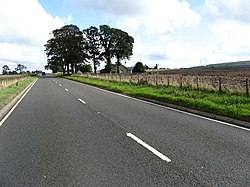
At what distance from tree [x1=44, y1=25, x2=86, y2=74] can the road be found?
87.1 metres

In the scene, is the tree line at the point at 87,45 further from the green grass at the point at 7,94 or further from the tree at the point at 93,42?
the green grass at the point at 7,94

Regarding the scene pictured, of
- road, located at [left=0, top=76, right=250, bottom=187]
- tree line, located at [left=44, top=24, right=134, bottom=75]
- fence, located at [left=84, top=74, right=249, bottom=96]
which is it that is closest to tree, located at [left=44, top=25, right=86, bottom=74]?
tree line, located at [left=44, top=24, right=134, bottom=75]

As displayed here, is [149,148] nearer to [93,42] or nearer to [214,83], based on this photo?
[214,83]

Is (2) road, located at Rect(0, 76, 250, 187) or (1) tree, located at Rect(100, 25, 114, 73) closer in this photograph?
(2) road, located at Rect(0, 76, 250, 187)

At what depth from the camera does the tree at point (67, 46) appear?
96.0m

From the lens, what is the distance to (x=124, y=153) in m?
6.60

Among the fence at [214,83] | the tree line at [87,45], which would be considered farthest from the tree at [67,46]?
the fence at [214,83]

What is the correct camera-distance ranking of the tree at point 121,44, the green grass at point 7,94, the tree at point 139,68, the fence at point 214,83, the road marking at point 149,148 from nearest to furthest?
the road marking at point 149,148 → the fence at point 214,83 → the green grass at point 7,94 → the tree at point 139,68 → the tree at point 121,44

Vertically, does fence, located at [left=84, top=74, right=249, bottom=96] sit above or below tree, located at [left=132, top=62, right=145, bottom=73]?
below

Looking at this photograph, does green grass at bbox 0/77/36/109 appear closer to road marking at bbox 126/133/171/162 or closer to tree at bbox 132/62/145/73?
road marking at bbox 126/133/171/162

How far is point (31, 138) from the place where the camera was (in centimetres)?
821

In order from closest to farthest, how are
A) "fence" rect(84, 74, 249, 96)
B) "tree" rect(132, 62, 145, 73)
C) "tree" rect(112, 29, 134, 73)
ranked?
"fence" rect(84, 74, 249, 96) < "tree" rect(132, 62, 145, 73) < "tree" rect(112, 29, 134, 73)

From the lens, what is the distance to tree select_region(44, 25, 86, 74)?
315ft

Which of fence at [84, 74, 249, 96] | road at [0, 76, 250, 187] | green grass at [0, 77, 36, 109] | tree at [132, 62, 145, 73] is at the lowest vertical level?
road at [0, 76, 250, 187]
